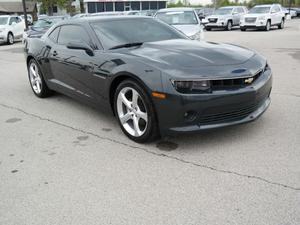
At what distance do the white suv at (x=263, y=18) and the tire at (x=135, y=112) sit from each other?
62.4 ft

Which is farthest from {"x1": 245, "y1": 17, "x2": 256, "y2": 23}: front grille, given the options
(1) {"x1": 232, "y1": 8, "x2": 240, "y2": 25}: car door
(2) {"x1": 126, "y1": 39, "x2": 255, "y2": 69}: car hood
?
(2) {"x1": 126, "y1": 39, "x2": 255, "y2": 69}: car hood

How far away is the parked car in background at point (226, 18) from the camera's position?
2442 centimetres

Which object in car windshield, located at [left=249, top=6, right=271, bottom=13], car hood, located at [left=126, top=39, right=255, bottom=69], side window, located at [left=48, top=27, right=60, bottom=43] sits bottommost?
car hood, located at [left=126, top=39, right=255, bottom=69]

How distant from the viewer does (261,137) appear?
14.0ft

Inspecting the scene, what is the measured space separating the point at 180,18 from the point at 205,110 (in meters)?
8.99

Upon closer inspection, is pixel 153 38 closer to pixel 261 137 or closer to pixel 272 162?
pixel 261 137

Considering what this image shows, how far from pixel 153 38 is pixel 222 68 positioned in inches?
61.1

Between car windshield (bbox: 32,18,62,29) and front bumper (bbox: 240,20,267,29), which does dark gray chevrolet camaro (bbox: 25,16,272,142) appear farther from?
front bumper (bbox: 240,20,267,29)

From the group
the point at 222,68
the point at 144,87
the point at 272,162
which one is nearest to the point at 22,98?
the point at 144,87

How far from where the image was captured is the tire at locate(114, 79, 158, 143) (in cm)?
401

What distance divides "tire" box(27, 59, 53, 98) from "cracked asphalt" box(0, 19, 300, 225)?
124cm

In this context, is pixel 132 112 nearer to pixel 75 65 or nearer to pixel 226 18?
pixel 75 65

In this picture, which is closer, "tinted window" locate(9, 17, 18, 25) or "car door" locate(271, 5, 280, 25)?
"tinted window" locate(9, 17, 18, 25)

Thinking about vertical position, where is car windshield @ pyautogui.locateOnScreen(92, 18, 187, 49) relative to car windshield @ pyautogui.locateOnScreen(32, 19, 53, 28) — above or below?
above
